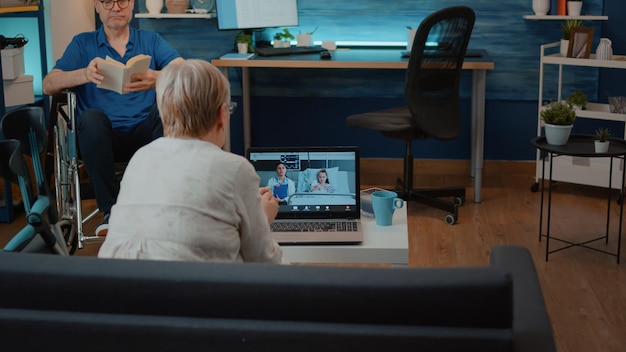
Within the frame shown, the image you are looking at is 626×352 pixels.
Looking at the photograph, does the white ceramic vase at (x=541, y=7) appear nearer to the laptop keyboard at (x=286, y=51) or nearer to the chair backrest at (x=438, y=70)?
the chair backrest at (x=438, y=70)

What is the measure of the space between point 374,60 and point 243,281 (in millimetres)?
3609

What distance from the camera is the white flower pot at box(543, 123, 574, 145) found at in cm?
412

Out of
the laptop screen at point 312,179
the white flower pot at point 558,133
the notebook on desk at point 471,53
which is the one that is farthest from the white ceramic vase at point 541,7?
the laptop screen at point 312,179

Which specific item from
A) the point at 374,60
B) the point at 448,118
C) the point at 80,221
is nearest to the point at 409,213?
the point at 448,118

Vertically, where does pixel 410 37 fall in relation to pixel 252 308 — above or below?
above

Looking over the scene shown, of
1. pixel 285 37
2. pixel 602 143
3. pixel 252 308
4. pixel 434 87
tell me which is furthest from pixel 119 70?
pixel 252 308

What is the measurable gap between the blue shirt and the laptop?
1.46 meters

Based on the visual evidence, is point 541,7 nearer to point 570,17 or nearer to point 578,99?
point 570,17

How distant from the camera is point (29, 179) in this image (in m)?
2.84

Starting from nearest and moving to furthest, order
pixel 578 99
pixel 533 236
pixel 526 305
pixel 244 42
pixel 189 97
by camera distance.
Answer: pixel 526 305, pixel 189 97, pixel 533 236, pixel 578 99, pixel 244 42

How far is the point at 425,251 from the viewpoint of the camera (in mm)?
4379

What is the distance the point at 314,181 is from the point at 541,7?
280cm

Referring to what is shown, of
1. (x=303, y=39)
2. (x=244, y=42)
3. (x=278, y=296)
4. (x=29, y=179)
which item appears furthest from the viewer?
(x=303, y=39)

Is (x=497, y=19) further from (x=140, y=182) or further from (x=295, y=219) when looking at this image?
(x=140, y=182)
